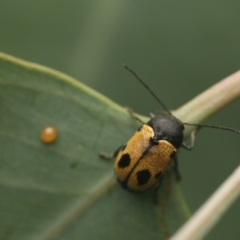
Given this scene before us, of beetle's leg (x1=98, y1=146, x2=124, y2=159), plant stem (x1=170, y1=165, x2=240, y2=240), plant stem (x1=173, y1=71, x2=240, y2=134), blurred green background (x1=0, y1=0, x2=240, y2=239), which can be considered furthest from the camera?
blurred green background (x1=0, y1=0, x2=240, y2=239)

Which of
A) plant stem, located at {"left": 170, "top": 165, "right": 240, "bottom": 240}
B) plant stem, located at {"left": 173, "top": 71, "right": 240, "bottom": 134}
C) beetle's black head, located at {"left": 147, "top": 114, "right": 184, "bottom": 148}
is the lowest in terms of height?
beetle's black head, located at {"left": 147, "top": 114, "right": 184, "bottom": 148}

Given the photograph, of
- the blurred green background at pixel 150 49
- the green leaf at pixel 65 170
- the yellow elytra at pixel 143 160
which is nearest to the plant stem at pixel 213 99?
→ the yellow elytra at pixel 143 160

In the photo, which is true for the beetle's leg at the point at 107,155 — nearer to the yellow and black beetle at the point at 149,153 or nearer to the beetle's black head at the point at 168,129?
the yellow and black beetle at the point at 149,153

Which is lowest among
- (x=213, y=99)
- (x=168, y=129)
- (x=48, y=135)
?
(x=48, y=135)

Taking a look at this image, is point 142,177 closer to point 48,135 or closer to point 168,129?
point 168,129

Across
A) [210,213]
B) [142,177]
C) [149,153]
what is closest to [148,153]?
[149,153]

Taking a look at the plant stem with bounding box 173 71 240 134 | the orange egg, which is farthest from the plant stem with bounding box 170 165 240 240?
the orange egg

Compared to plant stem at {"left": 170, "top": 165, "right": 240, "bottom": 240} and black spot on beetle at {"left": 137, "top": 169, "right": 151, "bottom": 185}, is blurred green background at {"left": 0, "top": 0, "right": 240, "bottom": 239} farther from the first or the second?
plant stem at {"left": 170, "top": 165, "right": 240, "bottom": 240}

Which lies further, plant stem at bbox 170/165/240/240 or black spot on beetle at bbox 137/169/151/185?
black spot on beetle at bbox 137/169/151/185
